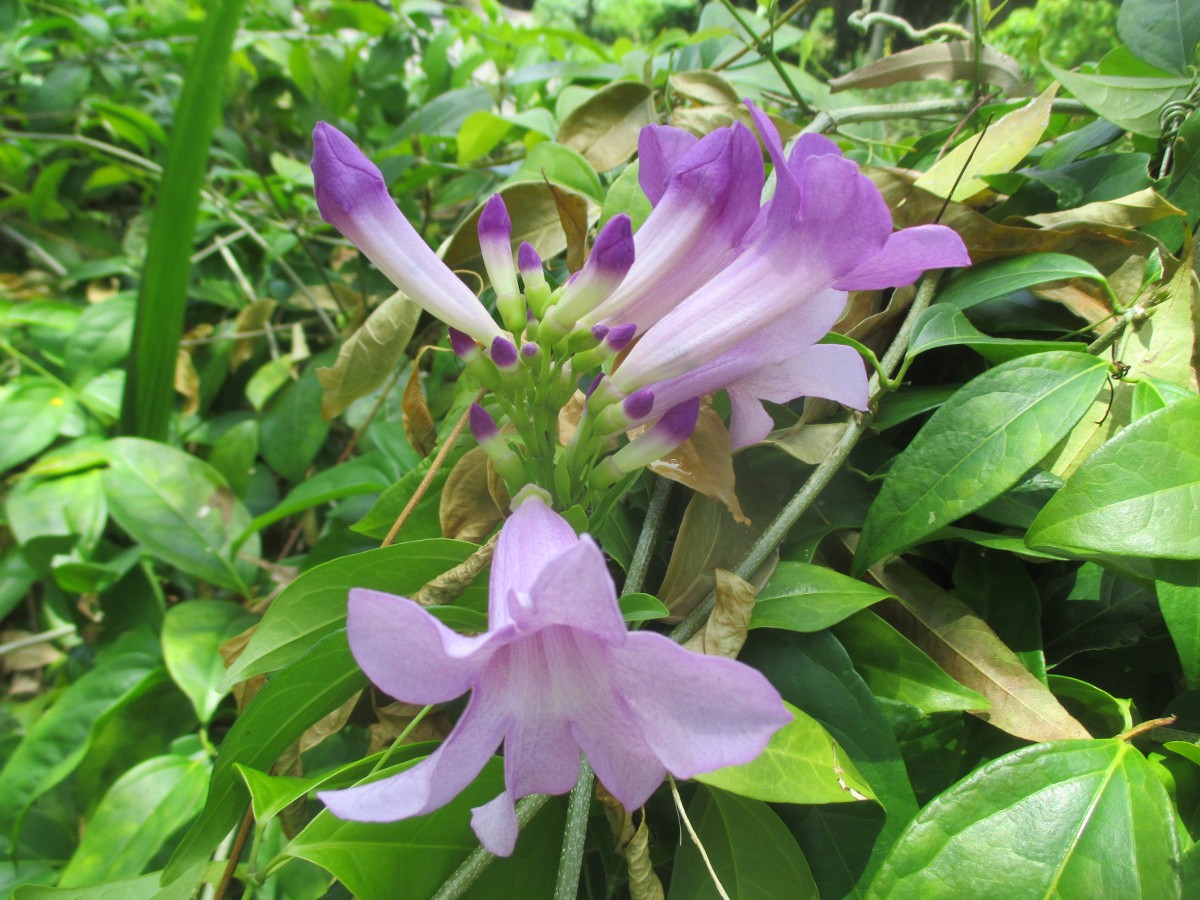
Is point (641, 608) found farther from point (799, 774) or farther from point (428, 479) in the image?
point (428, 479)

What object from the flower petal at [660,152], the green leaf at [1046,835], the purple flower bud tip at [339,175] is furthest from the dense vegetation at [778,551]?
the purple flower bud tip at [339,175]

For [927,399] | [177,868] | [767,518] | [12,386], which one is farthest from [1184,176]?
[12,386]

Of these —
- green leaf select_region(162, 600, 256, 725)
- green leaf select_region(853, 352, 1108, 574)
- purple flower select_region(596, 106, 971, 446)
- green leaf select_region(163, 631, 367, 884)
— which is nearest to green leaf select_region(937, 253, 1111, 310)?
green leaf select_region(853, 352, 1108, 574)

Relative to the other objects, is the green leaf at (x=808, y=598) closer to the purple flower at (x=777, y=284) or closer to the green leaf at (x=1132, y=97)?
the purple flower at (x=777, y=284)

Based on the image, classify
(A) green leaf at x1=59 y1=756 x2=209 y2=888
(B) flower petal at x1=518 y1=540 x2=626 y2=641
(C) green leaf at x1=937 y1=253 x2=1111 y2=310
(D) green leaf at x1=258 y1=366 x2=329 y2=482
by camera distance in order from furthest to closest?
1. (D) green leaf at x1=258 y1=366 x2=329 y2=482
2. (A) green leaf at x1=59 y1=756 x2=209 y2=888
3. (C) green leaf at x1=937 y1=253 x2=1111 y2=310
4. (B) flower petal at x1=518 y1=540 x2=626 y2=641

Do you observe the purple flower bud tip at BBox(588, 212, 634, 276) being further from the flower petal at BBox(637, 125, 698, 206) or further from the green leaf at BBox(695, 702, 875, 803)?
the green leaf at BBox(695, 702, 875, 803)
